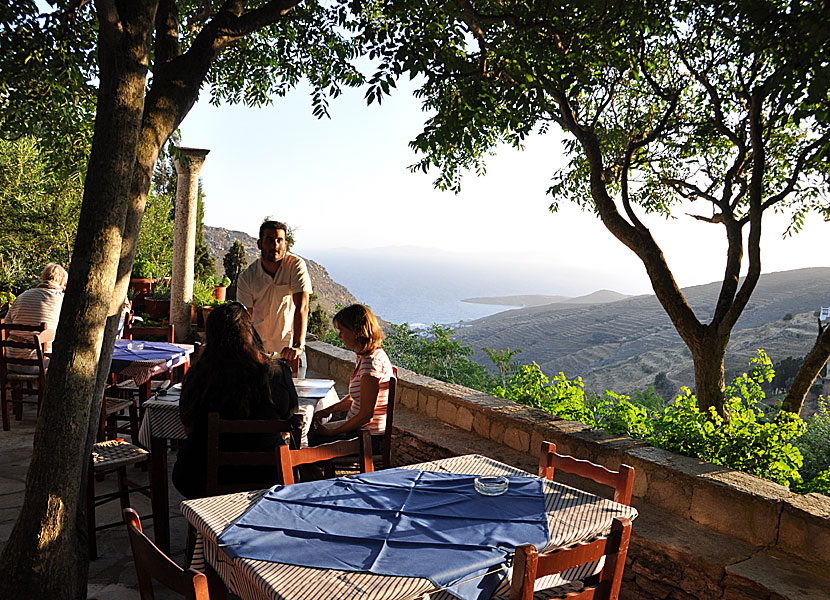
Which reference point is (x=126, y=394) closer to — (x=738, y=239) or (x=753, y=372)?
(x=753, y=372)

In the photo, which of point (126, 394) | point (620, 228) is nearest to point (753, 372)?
point (620, 228)

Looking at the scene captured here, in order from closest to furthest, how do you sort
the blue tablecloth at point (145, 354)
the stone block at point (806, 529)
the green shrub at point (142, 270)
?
the stone block at point (806, 529)
the blue tablecloth at point (145, 354)
the green shrub at point (142, 270)

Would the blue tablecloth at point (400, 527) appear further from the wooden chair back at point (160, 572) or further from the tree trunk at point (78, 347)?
the tree trunk at point (78, 347)

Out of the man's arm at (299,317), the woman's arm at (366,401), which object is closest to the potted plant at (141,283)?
the man's arm at (299,317)

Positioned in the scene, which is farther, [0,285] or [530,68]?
[0,285]

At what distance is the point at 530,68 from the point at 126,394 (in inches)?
172

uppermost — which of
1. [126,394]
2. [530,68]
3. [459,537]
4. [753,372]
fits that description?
[530,68]

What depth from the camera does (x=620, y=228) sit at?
207 inches

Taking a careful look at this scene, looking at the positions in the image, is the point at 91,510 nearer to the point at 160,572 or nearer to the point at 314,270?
the point at 160,572

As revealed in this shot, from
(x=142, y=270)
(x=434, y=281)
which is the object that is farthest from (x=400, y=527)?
(x=434, y=281)

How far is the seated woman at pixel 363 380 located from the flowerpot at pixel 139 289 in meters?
7.22

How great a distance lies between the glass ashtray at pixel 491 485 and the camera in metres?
2.33

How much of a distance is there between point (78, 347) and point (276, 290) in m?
2.02

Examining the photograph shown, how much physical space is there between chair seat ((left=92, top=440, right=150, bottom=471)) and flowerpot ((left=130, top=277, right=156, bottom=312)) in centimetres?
685
